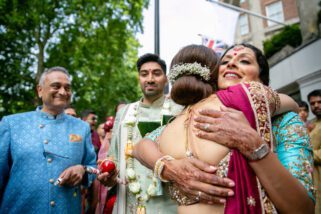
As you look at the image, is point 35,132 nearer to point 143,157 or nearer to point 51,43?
point 143,157

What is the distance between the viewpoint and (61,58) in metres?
11.7

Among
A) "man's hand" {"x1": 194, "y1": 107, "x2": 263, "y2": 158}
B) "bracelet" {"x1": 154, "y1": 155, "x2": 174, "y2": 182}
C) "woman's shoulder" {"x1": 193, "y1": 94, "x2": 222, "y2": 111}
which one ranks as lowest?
"bracelet" {"x1": 154, "y1": 155, "x2": 174, "y2": 182}

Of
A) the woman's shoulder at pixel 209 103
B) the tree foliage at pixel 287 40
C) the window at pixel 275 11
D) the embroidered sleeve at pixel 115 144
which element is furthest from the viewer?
the window at pixel 275 11

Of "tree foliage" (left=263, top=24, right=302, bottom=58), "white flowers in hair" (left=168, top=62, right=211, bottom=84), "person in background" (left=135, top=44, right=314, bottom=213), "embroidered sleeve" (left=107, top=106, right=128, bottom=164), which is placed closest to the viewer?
"person in background" (left=135, top=44, right=314, bottom=213)

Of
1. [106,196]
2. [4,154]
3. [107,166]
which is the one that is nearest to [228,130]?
[107,166]

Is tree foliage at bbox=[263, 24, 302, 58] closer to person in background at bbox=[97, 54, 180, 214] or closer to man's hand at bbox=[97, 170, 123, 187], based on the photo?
person in background at bbox=[97, 54, 180, 214]

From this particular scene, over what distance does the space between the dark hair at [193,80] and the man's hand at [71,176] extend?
1275 millimetres

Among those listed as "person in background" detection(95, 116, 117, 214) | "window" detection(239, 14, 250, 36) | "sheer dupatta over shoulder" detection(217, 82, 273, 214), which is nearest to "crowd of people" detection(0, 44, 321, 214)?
"sheer dupatta over shoulder" detection(217, 82, 273, 214)

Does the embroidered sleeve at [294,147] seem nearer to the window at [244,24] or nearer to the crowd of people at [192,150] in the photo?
the crowd of people at [192,150]

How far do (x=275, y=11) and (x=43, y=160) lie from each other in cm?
2656

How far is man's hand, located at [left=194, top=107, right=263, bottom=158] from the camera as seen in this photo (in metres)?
1.41

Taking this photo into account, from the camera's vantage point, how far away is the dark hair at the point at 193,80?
175cm

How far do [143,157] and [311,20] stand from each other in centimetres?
1074

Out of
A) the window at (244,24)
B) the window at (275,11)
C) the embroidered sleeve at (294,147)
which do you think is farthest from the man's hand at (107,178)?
the window at (244,24)
